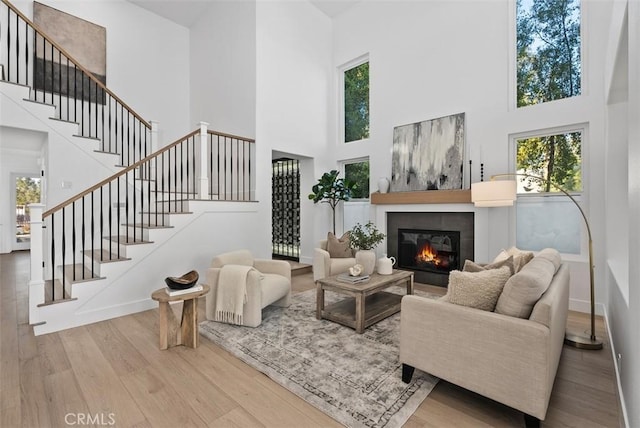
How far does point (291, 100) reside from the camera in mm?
5902

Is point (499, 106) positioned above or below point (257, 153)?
above

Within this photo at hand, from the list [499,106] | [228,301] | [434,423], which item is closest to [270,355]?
[228,301]

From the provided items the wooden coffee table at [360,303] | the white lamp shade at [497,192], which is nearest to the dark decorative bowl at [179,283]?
the wooden coffee table at [360,303]

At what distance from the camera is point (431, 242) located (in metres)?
5.10

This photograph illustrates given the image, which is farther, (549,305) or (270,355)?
(270,355)

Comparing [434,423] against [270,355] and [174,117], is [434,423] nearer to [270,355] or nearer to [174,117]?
[270,355]

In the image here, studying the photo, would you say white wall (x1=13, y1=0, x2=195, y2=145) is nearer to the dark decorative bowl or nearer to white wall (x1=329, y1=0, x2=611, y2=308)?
white wall (x1=329, y1=0, x2=611, y2=308)

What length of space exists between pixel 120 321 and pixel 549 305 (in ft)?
13.1

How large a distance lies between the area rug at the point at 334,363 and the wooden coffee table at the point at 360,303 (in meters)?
0.08

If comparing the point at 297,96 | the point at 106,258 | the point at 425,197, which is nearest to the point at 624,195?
the point at 425,197

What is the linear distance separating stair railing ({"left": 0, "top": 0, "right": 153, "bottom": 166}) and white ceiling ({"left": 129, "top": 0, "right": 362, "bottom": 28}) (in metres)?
2.02

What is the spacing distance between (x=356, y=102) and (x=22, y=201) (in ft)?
33.3

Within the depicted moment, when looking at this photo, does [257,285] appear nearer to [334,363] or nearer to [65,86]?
[334,363]

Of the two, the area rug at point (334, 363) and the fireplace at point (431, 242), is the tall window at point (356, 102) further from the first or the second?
the area rug at point (334, 363)
